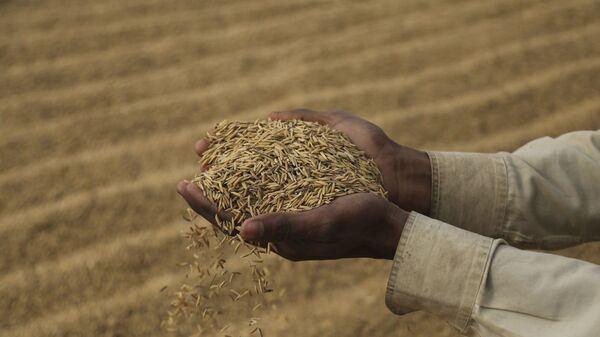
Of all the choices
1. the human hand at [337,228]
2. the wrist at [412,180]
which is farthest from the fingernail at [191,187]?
the wrist at [412,180]

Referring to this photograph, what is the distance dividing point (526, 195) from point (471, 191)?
0.13 m

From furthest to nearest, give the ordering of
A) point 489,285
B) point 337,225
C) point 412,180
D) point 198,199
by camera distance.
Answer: point 412,180, point 198,199, point 337,225, point 489,285

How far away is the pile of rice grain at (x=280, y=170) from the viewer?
1512 millimetres

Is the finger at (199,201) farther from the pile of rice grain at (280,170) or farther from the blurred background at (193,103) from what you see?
the blurred background at (193,103)

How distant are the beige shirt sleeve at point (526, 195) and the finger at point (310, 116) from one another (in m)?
0.34

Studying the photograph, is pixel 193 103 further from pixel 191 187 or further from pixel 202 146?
pixel 191 187

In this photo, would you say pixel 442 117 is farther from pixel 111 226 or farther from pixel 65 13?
pixel 65 13

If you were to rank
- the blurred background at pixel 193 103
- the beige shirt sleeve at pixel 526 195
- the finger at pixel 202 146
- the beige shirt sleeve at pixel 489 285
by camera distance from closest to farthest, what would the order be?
the beige shirt sleeve at pixel 489 285 → the beige shirt sleeve at pixel 526 195 → the finger at pixel 202 146 → the blurred background at pixel 193 103

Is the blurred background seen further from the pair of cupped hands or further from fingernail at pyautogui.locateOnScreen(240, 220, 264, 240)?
fingernail at pyautogui.locateOnScreen(240, 220, 264, 240)

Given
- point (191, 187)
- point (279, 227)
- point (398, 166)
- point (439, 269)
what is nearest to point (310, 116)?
point (398, 166)

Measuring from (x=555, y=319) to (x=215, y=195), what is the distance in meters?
0.78

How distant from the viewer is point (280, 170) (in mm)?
1594

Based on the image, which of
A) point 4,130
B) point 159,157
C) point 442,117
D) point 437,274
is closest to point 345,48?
point 442,117

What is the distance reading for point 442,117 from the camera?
2709mm
